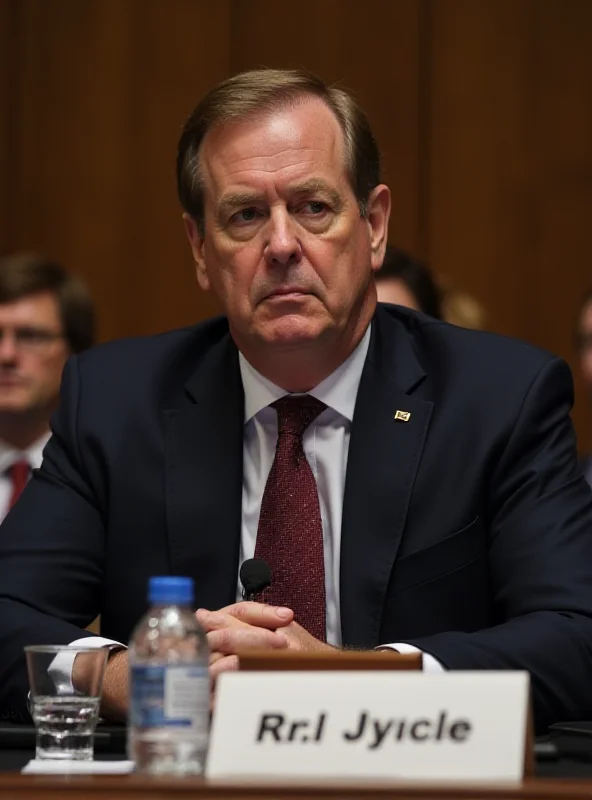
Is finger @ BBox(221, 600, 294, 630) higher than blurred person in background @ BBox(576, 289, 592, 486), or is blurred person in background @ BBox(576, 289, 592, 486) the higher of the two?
finger @ BBox(221, 600, 294, 630)

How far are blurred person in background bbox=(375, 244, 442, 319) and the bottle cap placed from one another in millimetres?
2436

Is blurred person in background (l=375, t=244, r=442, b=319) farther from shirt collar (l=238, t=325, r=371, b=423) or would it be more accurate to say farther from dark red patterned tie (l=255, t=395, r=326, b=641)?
dark red patterned tie (l=255, t=395, r=326, b=641)

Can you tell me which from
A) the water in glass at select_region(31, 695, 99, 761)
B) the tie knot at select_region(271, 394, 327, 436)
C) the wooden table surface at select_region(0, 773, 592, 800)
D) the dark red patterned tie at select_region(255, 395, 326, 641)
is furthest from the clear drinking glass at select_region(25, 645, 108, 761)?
the tie knot at select_region(271, 394, 327, 436)

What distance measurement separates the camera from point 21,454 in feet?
15.5

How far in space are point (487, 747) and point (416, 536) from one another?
3.64ft

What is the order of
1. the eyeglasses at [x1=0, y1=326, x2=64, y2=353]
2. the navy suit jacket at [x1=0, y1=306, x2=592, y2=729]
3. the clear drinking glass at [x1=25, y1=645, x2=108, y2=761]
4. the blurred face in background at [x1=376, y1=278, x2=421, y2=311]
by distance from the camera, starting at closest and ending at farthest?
1. the clear drinking glass at [x1=25, y1=645, x2=108, y2=761]
2. the navy suit jacket at [x1=0, y1=306, x2=592, y2=729]
3. the blurred face in background at [x1=376, y1=278, x2=421, y2=311]
4. the eyeglasses at [x1=0, y1=326, x2=64, y2=353]

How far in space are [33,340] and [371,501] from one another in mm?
2680

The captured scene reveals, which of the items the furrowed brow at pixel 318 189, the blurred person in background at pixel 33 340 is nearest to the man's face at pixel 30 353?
the blurred person in background at pixel 33 340

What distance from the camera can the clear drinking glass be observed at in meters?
1.61

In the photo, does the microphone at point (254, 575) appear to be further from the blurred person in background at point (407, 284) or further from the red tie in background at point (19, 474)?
the red tie in background at point (19, 474)

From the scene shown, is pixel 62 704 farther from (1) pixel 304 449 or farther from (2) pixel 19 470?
(2) pixel 19 470

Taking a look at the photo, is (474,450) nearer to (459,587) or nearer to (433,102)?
(459,587)

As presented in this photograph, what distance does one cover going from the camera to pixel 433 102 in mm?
5266

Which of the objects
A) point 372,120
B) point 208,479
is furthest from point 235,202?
point 372,120
